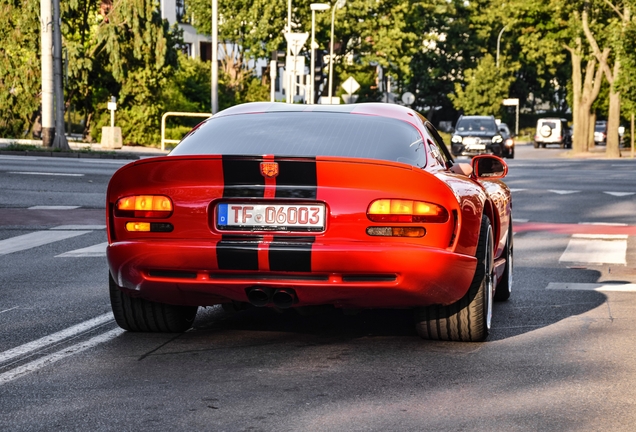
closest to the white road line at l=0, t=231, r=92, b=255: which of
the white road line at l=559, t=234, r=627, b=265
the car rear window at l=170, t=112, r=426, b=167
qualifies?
the car rear window at l=170, t=112, r=426, b=167

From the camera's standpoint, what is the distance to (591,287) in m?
9.52

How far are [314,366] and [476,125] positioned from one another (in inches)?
1478

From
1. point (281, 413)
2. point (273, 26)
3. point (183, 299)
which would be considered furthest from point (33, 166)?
point (273, 26)

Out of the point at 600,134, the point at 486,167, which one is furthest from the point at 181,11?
the point at 486,167

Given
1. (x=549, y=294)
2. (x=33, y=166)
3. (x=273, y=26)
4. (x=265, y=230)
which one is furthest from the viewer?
(x=273, y=26)

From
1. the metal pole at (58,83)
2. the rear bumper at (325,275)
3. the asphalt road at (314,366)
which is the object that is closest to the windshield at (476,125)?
the metal pole at (58,83)

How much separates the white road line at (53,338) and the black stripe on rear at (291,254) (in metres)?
1.37

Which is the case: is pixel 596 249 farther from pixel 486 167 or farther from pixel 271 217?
pixel 271 217

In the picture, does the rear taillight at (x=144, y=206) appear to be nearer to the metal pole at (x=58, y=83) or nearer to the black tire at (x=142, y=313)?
the black tire at (x=142, y=313)

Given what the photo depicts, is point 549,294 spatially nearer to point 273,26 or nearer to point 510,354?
point 510,354

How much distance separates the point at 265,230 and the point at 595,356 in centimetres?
185

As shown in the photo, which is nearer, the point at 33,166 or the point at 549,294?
the point at 549,294

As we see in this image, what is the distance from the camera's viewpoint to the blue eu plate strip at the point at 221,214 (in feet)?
20.2

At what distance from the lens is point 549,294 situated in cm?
909
